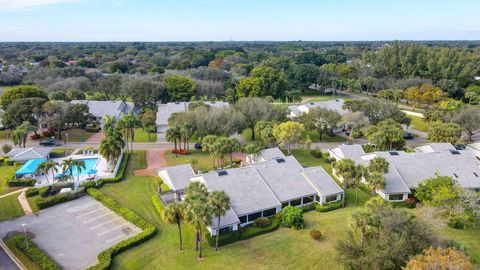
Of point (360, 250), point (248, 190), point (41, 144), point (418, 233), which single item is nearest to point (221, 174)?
point (248, 190)

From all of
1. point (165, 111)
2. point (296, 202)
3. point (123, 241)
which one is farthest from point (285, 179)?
point (165, 111)

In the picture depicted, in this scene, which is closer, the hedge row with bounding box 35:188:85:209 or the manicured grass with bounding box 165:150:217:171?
the hedge row with bounding box 35:188:85:209

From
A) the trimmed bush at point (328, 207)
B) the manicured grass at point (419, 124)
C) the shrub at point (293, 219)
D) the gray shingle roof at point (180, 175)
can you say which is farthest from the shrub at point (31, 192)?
the manicured grass at point (419, 124)

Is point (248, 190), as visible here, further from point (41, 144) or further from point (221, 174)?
point (41, 144)

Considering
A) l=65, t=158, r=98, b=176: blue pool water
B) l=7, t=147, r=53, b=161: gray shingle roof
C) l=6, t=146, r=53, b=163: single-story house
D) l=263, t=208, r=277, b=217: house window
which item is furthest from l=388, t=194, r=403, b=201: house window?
l=7, t=147, r=53, b=161: gray shingle roof

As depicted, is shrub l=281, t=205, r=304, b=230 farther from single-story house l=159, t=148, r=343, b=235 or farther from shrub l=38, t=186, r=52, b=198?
shrub l=38, t=186, r=52, b=198
